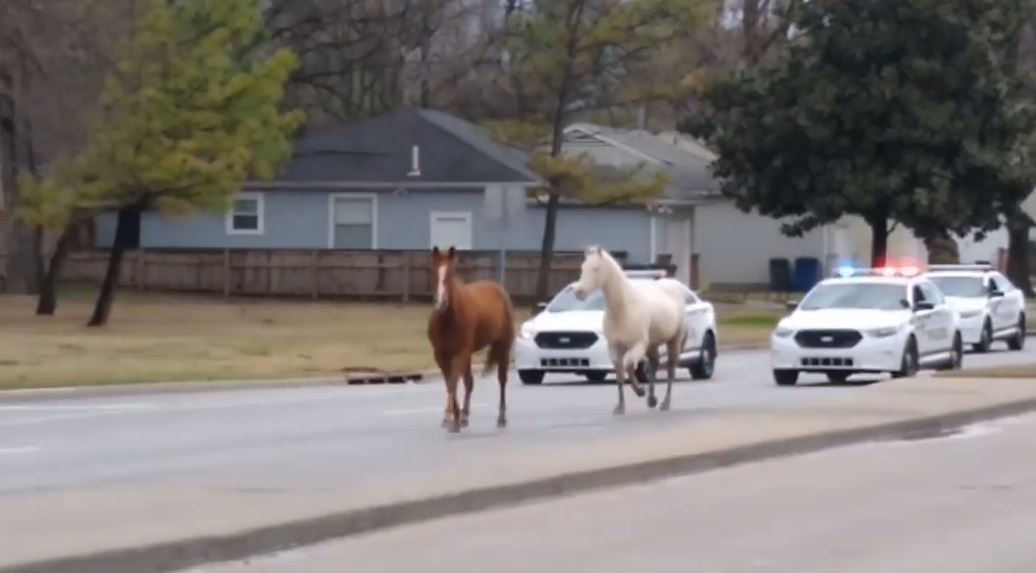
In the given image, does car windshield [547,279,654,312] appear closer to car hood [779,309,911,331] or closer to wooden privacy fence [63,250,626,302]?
car hood [779,309,911,331]

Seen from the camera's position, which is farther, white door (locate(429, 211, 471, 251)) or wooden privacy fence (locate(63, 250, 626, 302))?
white door (locate(429, 211, 471, 251))

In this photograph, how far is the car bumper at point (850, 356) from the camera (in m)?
31.1

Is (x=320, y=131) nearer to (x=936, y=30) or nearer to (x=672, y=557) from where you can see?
(x=936, y=30)

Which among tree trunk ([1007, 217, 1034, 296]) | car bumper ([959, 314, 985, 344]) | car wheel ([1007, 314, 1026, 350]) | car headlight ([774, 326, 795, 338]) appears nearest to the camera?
car headlight ([774, 326, 795, 338])

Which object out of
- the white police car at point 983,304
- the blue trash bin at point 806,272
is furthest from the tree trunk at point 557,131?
the blue trash bin at point 806,272

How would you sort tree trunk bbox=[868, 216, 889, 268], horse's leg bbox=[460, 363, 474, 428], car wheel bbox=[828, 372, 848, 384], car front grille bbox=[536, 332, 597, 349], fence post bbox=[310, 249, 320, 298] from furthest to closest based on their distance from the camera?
fence post bbox=[310, 249, 320, 298] → tree trunk bbox=[868, 216, 889, 268] → car wheel bbox=[828, 372, 848, 384] → car front grille bbox=[536, 332, 597, 349] → horse's leg bbox=[460, 363, 474, 428]

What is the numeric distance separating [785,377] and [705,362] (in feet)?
6.22

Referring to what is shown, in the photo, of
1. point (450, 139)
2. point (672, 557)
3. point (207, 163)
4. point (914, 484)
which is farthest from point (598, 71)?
point (672, 557)

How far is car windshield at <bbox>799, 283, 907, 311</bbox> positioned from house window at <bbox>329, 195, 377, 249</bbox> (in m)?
29.9

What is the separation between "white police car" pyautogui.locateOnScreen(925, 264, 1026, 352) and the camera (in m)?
42.6

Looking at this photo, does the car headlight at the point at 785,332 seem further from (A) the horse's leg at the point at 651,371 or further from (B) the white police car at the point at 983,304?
(B) the white police car at the point at 983,304

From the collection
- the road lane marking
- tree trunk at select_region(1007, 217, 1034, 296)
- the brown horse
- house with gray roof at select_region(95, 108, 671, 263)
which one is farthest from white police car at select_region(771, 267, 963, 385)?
tree trunk at select_region(1007, 217, 1034, 296)

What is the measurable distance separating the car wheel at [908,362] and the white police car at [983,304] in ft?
32.8

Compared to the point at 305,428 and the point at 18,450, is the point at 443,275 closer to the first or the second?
the point at 305,428
